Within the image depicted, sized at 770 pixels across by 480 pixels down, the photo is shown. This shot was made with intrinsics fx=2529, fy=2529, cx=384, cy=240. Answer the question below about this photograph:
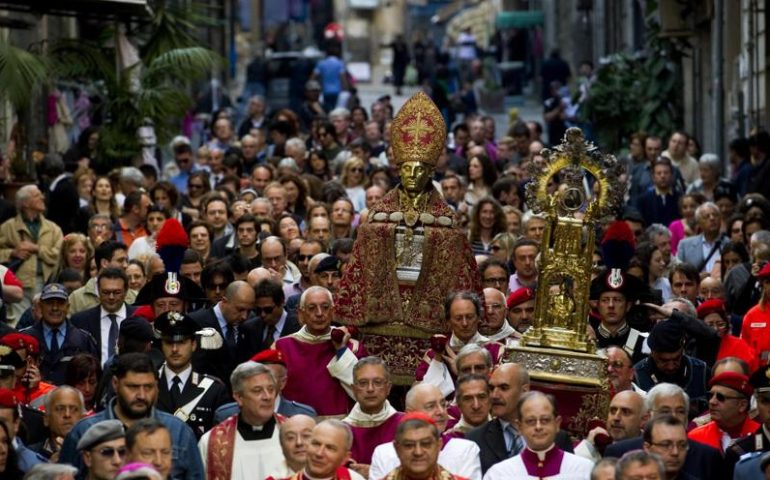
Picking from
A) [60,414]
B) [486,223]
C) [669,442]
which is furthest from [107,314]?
[669,442]

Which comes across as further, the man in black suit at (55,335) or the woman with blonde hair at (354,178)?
the woman with blonde hair at (354,178)

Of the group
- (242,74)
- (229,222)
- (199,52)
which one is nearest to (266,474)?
(229,222)

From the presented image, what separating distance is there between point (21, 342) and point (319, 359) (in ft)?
6.34

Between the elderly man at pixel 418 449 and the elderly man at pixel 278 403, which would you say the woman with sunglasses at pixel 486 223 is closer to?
the elderly man at pixel 278 403

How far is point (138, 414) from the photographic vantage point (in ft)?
45.0

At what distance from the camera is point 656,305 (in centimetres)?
1705

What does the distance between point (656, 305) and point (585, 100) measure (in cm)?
1651

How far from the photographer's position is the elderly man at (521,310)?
57.2ft

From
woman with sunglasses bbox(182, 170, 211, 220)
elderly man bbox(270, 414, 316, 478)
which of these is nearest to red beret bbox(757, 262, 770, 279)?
elderly man bbox(270, 414, 316, 478)

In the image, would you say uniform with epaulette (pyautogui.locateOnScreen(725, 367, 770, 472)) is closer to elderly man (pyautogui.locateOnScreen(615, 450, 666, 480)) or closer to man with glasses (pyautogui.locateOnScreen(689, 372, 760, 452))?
man with glasses (pyautogui.locateOnScreen(689, 372, 760, 452))

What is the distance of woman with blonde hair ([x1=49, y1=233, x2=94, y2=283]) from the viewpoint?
2016 centimetres

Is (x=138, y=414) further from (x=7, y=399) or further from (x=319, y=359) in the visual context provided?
(x=319, y=359)

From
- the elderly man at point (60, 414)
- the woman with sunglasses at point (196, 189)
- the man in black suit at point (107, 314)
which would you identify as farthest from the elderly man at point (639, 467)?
the woman with sunglasses at point (196, 189)

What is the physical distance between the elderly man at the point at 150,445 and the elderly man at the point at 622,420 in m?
2.70
